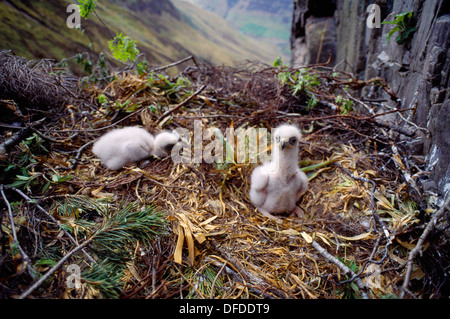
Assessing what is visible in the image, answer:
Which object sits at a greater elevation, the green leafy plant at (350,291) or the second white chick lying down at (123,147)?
the second white chick lying down at (123,147)

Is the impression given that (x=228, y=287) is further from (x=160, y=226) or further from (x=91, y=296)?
(x=91, y=296)

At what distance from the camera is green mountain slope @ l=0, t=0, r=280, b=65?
9.92 ft

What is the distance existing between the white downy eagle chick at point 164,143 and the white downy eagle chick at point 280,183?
2.49ft

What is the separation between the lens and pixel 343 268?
1.28 metres

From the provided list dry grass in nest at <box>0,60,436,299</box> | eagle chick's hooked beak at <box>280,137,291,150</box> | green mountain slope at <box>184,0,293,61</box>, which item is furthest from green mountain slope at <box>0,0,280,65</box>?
eagle chick's hooked beak at <box>280,137,291,150</box>

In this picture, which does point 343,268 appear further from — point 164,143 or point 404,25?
point 404,25

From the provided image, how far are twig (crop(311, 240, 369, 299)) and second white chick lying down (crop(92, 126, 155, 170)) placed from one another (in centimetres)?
153

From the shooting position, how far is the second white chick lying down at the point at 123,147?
199cm

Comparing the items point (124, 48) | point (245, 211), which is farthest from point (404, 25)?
point (124, 48)

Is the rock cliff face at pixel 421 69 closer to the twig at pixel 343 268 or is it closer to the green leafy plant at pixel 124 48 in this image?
the twig at pixel 343 268

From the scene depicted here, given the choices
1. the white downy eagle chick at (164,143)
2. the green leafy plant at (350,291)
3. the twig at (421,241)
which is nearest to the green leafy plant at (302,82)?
the white downy eagle chick at (164,143)

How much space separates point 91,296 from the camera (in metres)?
1.08
